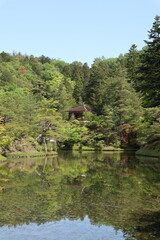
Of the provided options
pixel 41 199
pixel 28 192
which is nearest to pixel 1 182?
pixel 28 192

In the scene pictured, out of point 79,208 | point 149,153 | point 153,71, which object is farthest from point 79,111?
point 79,208

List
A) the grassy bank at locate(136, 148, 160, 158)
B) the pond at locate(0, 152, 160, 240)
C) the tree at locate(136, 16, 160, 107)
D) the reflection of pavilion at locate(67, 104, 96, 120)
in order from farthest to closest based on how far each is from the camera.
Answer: the reflection of pavilion at locate(67, 104, 96, 120)
the grassy bank at locate(136, 148, 160, 158)
the tree at locate(136, 16, 160, 107)
the pond at locate(0, 152, 160, 240)

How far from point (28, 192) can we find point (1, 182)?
10.6 ft

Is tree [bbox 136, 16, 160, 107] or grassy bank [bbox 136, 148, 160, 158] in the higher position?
tree [bbox 136, 16, 160, 107]

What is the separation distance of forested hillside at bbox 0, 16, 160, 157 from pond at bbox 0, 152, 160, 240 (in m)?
7.37

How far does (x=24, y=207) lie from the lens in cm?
1024

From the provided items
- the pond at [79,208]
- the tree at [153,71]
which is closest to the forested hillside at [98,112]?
the tree at [153,71]

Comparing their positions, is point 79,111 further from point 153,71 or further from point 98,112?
point 153,71

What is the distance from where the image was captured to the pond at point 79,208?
7.84m

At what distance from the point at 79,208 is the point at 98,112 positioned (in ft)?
143

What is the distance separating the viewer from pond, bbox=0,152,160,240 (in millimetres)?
7840

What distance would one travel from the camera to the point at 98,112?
5350cm

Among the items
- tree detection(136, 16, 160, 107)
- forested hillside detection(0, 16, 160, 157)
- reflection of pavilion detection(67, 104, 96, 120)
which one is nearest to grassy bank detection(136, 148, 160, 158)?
forested hillside detection(0, 16, 160, 157)

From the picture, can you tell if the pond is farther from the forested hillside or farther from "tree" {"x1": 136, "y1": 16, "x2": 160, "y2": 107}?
the forested hillside
